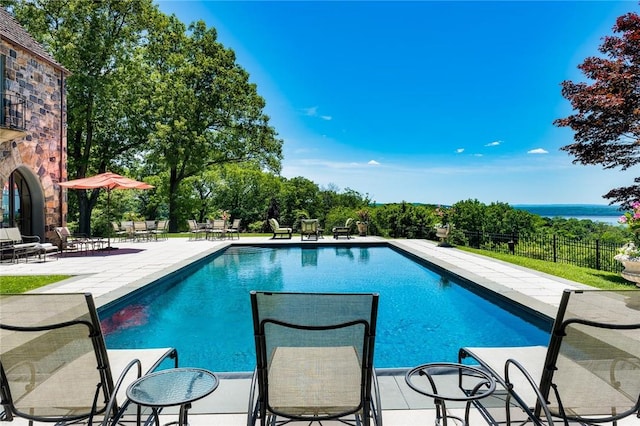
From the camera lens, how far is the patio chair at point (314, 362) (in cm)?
186

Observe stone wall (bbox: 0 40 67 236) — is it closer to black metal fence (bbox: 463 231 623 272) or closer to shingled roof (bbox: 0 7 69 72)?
shingled roof (bbox: 0 7 69 72)

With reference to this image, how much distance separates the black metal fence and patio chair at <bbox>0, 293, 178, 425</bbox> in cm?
1041

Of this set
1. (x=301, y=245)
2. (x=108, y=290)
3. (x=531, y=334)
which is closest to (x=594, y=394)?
(x=531, y=334)

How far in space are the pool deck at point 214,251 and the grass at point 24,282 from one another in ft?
0.92

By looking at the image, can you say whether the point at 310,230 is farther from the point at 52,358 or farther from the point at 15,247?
the point at 52,358

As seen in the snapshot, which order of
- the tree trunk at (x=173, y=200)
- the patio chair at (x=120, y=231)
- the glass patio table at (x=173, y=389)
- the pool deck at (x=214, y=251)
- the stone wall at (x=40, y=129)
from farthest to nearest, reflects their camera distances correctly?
the tree trunk at (x=173, y=200) → the patio chair at (x=120, y=231) → the stone wall at (x=40, y=129) → the pool deck at (x=214, y=251) → the glass patio table at (x=173, y=389)

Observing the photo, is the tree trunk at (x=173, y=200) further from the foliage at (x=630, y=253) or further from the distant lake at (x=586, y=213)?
the distant lake at (x=586, y=213)

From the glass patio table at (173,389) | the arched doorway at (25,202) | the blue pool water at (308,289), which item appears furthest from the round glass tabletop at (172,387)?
the arched doorway at (25,202)

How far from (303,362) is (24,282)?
7272mm

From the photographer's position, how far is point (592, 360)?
1.91 metres

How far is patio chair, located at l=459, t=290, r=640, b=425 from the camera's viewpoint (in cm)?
182

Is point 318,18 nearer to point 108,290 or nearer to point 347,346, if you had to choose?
point 108,290

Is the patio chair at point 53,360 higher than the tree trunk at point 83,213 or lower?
lower

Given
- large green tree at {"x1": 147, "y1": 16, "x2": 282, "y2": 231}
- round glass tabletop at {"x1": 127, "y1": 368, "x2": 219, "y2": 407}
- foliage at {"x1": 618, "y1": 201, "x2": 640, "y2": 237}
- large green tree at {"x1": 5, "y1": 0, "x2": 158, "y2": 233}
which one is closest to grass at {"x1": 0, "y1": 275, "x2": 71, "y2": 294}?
round glass tabletop at {"x1": 127, "y1": 368, "x2": 219, "y2": 407}
